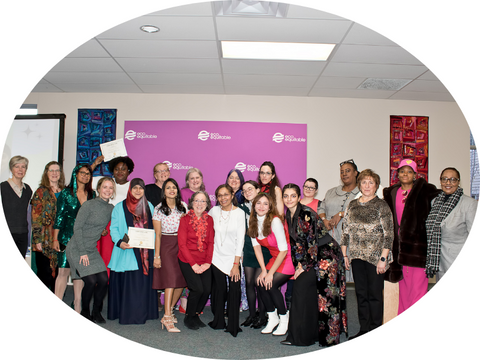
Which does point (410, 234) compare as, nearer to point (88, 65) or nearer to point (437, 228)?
point (437, 228)

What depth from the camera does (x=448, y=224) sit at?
11.2ft

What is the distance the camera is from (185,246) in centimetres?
374

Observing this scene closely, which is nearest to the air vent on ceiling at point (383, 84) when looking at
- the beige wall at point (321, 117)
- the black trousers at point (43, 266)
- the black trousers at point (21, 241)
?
the beige wall at point (321, 117)

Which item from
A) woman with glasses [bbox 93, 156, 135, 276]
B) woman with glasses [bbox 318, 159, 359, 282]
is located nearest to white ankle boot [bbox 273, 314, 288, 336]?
woman with glasses [bbox 318, 159, 359, 282]

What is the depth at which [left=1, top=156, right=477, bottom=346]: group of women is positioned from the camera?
3359mm

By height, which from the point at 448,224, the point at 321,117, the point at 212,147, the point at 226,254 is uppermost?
the point at 321,117

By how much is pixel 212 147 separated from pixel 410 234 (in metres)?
3.46

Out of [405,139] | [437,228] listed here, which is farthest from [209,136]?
[437,228]

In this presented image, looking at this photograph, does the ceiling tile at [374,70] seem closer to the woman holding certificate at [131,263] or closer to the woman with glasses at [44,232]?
the woman holding certificate at [131,263]

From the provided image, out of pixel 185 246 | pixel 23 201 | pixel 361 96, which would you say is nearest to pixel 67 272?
pixel 23 201

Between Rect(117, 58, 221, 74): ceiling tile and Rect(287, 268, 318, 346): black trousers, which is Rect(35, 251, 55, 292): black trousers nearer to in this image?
Rect(117, 58, 221, 74): ceiling tile

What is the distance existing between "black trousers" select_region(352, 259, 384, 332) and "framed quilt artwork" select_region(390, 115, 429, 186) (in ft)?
10.4

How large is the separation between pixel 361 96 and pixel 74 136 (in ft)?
16.1

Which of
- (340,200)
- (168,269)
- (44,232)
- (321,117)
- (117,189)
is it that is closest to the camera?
(168,269)
